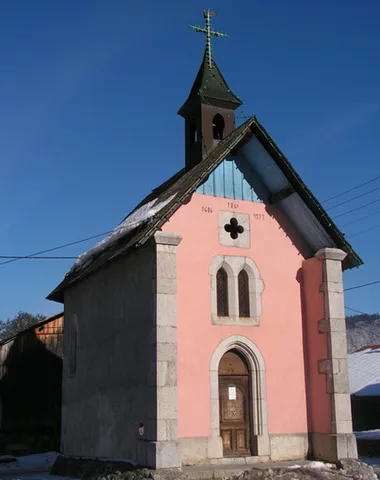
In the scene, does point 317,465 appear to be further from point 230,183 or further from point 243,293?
point 230,183

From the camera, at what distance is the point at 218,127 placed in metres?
20.8

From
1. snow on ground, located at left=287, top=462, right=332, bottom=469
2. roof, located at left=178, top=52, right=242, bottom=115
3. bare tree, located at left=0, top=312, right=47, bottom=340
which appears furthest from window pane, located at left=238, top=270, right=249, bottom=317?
bare tree, located at left=0, top=312, right=47, bottom=340

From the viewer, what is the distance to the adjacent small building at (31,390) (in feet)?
84.8

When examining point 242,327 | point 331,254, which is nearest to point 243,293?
point 242,327

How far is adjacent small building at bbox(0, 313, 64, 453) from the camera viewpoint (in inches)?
1017

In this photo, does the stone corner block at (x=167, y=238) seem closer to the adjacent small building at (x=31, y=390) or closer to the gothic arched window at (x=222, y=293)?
the gothic arched window at (x=222, y=293)

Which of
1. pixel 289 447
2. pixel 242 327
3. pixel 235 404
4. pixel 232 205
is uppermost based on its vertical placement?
pixel 232 205

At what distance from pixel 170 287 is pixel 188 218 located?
2239 mm

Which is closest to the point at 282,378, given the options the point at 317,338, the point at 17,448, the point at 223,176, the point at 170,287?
the point at 317,338

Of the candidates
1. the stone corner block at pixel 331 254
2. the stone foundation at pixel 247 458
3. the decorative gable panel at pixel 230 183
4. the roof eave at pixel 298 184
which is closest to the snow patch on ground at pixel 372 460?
the stone foundation at pixel 247 458

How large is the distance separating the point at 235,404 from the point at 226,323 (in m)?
2.04

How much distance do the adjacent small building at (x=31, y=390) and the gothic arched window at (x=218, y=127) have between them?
1210 centimetres

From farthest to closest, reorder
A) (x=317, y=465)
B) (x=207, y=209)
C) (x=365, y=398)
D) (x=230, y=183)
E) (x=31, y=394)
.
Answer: (x=365, y=398)
(x=31, y=394)
(x=230, y=183)
(x=207, y=209)
(x=317, y=465)

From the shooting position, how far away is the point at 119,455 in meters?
15.6
